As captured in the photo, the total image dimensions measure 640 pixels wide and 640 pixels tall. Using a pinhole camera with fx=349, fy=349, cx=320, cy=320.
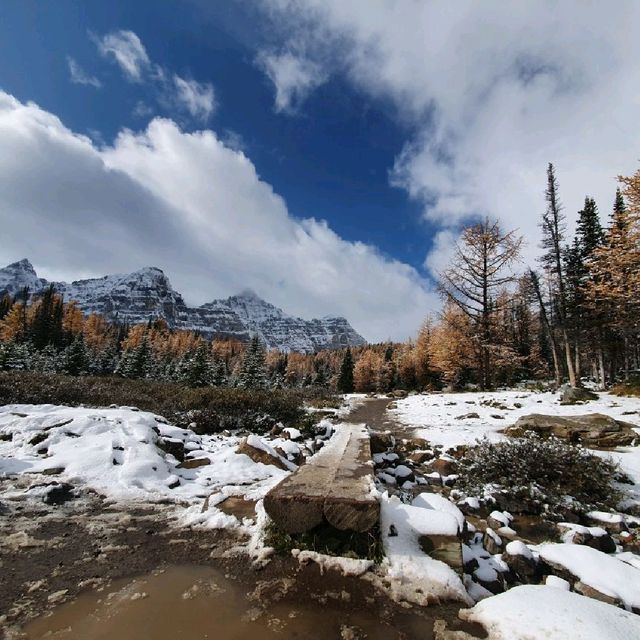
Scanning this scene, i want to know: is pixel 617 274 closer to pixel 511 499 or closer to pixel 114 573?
pixel 511 499

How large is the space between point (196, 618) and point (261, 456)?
16.4 ft

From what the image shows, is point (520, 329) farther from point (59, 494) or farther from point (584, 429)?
point (59, 494)

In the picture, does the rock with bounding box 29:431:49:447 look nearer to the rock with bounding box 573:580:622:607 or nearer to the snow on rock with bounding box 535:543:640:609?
the snow on rock with bounding box 535:543:640:609

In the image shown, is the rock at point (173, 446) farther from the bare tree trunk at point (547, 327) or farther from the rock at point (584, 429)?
the bare tree trunk at point (547, 327)

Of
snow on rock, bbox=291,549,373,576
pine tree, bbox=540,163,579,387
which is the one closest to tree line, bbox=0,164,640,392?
pine tree, bbox=540,163,579,387

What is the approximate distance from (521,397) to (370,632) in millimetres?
17167

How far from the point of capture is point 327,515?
13.8 feet

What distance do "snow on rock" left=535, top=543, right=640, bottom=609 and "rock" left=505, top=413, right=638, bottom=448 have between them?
6.44 metres

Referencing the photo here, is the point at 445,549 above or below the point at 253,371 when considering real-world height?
below

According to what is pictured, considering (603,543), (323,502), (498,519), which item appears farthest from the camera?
(498,519)

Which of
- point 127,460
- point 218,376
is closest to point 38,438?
point 127,460

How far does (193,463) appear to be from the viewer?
785 cm

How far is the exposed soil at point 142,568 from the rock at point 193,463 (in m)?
2.16

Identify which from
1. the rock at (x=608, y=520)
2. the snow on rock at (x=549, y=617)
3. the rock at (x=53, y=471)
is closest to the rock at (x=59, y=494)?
the rock at (x=53, y=471)
